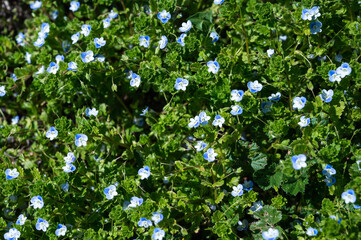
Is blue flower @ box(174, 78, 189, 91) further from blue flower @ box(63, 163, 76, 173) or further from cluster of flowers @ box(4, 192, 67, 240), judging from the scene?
cluster of flowers @ box(4, 192, 67, 240)

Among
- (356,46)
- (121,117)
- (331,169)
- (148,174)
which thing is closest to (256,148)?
(331,169)

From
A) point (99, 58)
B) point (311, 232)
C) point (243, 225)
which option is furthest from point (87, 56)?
point (311, 232)

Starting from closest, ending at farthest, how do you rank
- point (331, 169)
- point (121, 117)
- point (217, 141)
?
point (331, 169) < point (217, 141) < point (121, 117)

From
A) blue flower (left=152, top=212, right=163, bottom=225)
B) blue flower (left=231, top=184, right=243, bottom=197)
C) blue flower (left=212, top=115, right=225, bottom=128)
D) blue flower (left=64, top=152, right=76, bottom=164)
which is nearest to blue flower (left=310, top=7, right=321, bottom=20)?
blue flower (left=212, top=115, right=225, bottom=128)

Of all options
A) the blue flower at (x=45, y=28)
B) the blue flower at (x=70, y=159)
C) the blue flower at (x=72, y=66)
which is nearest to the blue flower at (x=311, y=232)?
the blue flower at (x=70, y=159)

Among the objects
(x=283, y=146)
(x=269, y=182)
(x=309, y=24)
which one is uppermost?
(x=309, y=24)

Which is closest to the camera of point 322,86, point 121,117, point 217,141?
point 217,141

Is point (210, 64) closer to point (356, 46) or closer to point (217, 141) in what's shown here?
point (217, 141)

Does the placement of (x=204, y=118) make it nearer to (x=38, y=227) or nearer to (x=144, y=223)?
(x=144, y=223)
